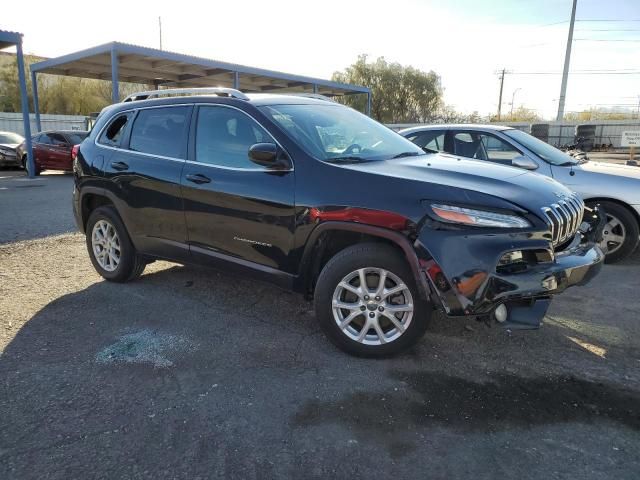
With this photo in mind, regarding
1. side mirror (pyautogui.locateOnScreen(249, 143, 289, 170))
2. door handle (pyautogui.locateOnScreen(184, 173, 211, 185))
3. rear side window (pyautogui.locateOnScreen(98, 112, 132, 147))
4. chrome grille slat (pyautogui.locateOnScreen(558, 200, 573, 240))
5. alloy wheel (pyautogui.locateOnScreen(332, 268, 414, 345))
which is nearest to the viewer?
alloy wheel (pyautogui.locateOnScreen(332, 268, 414, 345))

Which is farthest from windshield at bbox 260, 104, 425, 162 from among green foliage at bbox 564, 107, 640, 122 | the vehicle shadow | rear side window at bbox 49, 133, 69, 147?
green foliage at bbox 564, 107, 640, 122

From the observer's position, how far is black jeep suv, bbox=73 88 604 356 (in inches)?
120

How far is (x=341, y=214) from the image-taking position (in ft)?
11.1

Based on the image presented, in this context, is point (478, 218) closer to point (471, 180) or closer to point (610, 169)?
point (471, 180)

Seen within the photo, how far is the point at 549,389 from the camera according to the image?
10.2 feet

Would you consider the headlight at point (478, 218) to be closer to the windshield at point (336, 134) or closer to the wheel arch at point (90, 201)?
the windshield at point (336, 134)

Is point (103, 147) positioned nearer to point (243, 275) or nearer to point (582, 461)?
point (243, 275)

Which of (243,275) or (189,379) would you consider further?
(243,275)

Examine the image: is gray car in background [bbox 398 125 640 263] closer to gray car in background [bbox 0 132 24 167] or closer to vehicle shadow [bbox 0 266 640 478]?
vehicle shadow [bbox 0 266 640 478]

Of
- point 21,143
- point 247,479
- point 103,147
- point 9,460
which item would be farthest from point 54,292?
point 21,143

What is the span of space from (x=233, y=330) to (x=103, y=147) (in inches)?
96.5

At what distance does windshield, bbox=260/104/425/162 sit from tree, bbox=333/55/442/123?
42.9m

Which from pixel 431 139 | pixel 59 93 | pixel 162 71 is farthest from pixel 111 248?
pixel 59 93

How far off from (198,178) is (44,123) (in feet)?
103
